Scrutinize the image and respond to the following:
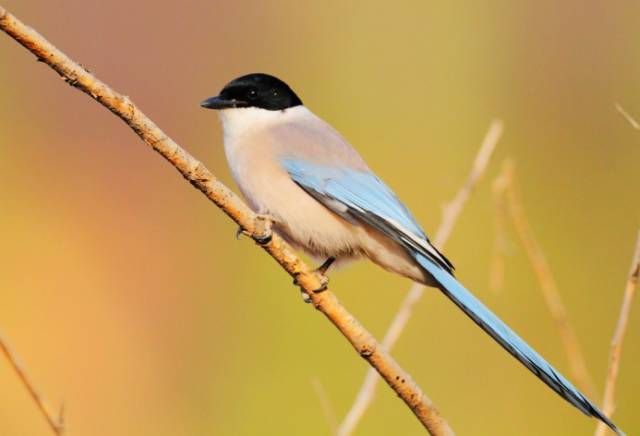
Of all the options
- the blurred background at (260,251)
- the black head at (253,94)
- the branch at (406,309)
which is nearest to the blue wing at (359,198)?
the branch at (406,309)

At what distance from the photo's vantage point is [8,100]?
5.84 metres

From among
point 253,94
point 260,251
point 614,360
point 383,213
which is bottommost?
point 614,360

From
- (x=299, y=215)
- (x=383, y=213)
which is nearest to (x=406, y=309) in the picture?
(x=383, y=213)

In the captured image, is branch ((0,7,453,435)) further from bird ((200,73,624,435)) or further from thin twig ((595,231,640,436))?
bird ((200,73,624,435))

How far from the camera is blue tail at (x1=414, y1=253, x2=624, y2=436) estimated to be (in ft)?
7.16

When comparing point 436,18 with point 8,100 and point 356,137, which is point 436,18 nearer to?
point 356,137

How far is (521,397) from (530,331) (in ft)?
1.29

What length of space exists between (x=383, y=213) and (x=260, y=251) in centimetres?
248

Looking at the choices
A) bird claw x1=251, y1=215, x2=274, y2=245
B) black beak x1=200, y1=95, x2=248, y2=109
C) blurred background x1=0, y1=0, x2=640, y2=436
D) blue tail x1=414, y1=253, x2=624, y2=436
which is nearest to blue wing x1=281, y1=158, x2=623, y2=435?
blue tail x1=414, y1=253, x2=624, y2=436

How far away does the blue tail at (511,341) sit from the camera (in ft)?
7.16

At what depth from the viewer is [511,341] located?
8.00 feet

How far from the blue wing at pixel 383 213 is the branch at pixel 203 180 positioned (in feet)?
1.31

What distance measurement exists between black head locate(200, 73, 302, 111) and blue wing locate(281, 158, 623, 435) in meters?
0.38

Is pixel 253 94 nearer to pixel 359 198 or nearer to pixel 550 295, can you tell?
pixel 359 198
